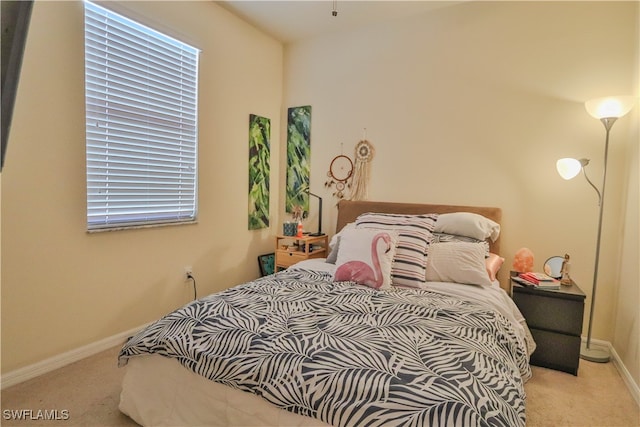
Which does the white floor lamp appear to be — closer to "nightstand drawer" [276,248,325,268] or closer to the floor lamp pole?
the floor lamp pole

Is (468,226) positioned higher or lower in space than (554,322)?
higher

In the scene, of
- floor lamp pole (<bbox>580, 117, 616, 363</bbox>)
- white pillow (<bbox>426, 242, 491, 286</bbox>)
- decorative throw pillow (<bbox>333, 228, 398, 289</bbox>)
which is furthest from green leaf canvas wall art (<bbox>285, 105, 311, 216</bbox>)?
floor lamp pole (<bbox>580, 117, 616, 363</bbox>)

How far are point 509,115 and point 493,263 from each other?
1.23 m

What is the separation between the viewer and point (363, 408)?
112 cm

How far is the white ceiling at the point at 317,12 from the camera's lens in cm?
300

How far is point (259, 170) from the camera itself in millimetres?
3658

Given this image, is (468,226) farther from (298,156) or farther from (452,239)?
(298,156)

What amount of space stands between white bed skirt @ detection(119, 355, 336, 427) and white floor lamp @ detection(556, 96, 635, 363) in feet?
7.65

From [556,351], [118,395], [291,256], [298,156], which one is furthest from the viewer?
[298,156]

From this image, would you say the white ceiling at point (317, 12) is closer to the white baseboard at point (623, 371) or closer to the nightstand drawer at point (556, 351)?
the nightstand drawer at point (556, 351)

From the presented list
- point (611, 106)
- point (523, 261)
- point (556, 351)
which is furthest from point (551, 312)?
point (611, 106)

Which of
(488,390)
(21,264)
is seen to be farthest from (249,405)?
(21,264)

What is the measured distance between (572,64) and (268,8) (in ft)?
8.15

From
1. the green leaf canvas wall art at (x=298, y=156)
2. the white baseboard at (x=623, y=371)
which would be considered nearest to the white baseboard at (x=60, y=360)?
the green leaf canvas wall art at (x=298, y=156)
